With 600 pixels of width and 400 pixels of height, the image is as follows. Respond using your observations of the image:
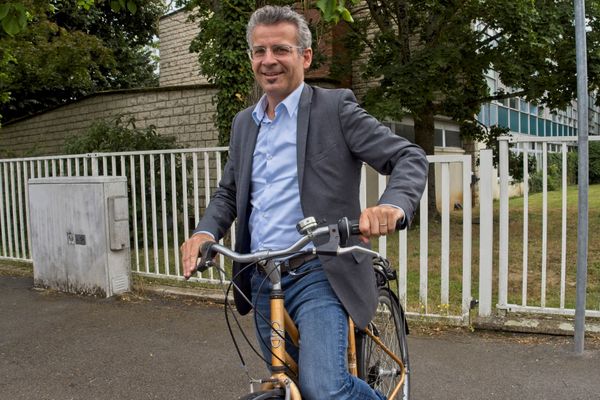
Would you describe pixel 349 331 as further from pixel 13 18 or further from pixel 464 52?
pixel 464 52

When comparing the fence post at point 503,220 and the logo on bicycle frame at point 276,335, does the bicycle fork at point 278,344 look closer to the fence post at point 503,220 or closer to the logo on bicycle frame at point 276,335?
the logo on bicycle frame at point 276,335

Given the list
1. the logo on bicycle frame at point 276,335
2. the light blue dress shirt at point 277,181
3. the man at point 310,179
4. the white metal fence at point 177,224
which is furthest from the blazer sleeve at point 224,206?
the white metal fence at point 177,224

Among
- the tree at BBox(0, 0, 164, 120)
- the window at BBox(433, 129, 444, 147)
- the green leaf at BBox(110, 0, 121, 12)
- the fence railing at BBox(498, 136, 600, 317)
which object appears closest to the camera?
the fence railing at BBox(498, 136, 600, 317)

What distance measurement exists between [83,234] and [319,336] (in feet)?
16.2

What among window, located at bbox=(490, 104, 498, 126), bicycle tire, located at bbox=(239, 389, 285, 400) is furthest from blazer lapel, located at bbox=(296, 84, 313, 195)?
window, located at bbox=(490, 104, 498, 126)

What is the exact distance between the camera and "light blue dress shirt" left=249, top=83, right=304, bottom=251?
2.24 m

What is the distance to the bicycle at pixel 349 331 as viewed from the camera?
1822 mm

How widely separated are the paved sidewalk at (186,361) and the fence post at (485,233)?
0.31 m

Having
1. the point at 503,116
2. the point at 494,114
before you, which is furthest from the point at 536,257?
the point at 503,116

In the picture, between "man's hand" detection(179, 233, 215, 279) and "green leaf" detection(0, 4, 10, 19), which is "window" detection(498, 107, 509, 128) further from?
"man's hand" detection(179, 233, 215, 279)

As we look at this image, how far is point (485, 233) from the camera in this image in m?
4.83

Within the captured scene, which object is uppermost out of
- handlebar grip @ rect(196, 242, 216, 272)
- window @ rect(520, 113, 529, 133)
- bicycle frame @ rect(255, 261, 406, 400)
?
window @ rect(520, 113, 529, 133)

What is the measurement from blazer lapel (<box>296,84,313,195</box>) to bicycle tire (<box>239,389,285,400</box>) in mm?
734

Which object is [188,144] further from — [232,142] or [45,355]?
[232,142]
